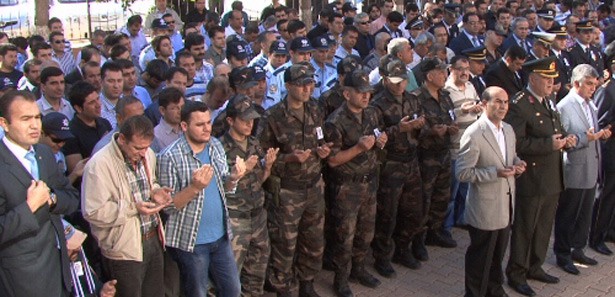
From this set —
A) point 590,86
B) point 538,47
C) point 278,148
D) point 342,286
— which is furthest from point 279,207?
point 538,47

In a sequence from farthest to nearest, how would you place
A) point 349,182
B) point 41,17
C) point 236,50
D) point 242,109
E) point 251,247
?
1. point 41,17
2. point 236,50
3. point 349,182
4. point 251,247
5. point 242,109

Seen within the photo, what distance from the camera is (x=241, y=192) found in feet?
17.2

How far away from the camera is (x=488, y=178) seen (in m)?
5.62

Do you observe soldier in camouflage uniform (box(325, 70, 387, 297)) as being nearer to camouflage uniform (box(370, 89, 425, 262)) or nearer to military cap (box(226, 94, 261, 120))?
camouflage uniform (box(370, 89, 425, 262))

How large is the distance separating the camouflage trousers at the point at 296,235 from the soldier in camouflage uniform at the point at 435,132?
1391mm

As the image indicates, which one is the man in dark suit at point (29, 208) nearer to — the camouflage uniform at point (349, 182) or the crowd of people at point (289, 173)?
the crowd of people at point (289, 173)

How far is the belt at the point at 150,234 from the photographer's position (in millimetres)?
4648

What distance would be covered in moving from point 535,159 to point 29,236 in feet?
13.6

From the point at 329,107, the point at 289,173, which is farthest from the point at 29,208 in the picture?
the point at 329,107

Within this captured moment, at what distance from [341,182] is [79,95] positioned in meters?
2.24

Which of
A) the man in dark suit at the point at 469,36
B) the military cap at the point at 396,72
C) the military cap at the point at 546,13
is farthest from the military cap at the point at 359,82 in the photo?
the military cap at the point at 546,13

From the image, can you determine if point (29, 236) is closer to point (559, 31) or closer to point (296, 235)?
point (296, 235)

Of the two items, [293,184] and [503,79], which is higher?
[503,79]

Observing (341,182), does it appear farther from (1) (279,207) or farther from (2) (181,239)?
(2) (181,239)
